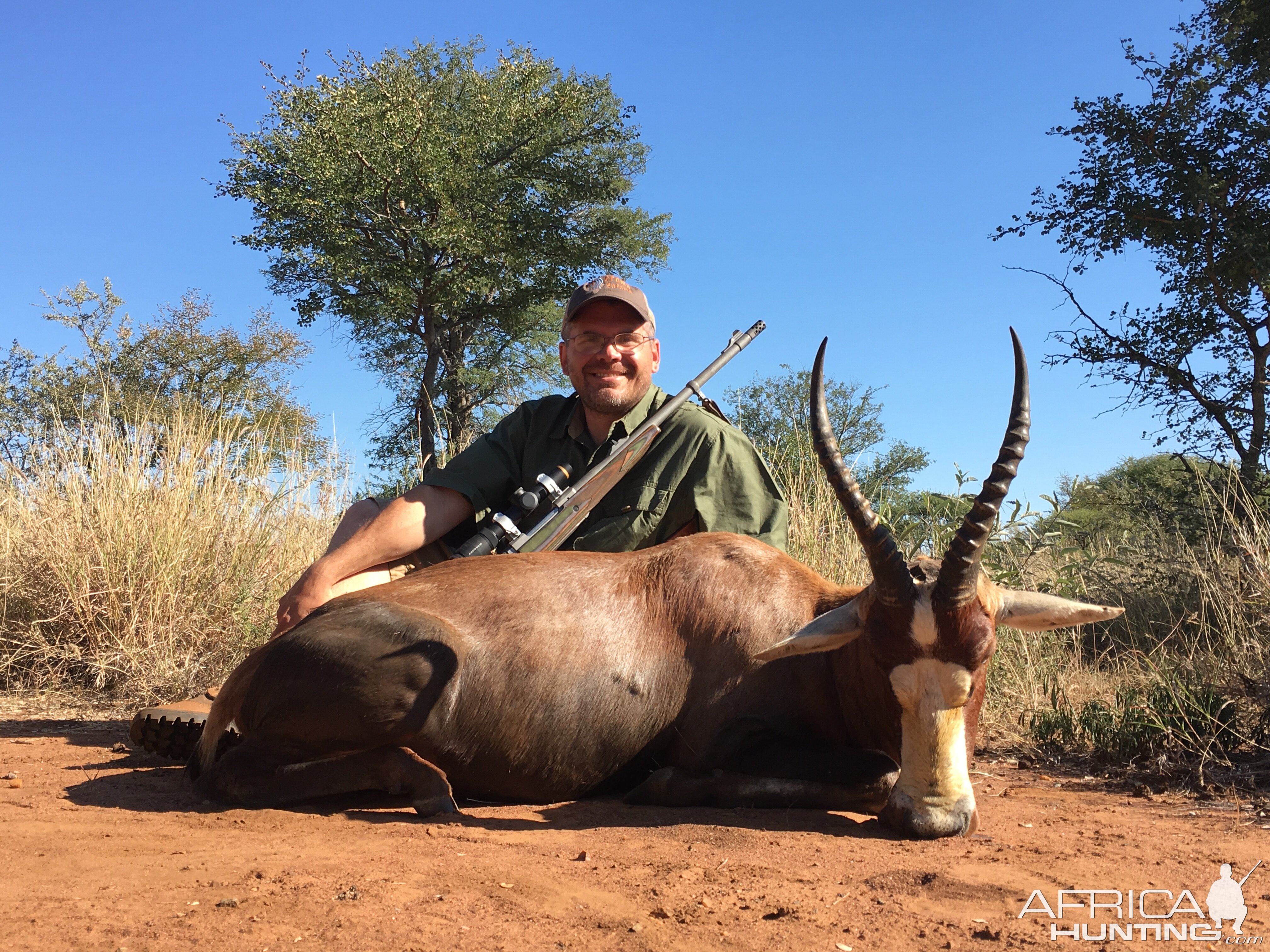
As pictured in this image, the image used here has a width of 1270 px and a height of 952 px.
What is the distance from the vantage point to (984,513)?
3.60 metres

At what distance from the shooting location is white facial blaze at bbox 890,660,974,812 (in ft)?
11.3

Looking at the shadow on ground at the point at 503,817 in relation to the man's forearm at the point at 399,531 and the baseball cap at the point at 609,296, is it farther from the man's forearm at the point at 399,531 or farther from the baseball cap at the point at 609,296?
the baseball cap at the point at 609,296

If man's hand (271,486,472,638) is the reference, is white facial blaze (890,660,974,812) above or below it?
below

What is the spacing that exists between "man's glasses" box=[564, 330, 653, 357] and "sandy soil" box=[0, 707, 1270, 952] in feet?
9.24

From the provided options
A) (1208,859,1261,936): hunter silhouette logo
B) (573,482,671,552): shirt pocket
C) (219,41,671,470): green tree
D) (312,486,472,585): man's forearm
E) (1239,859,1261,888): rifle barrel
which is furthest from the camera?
(219,41,671,470): green tree

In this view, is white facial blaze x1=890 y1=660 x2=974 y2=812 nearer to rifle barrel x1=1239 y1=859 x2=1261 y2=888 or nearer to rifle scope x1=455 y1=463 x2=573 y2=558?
rifle barrel x1=1239 y1=859 x2=1261 y2=888

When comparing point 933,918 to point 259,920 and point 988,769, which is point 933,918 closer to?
point 259,920

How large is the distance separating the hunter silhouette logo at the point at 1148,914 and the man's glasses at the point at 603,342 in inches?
153

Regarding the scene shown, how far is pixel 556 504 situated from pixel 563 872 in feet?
8.68

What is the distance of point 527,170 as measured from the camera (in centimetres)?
2800

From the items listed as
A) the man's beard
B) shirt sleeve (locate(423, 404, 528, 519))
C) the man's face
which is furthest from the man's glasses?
shirt sleeve (locate(423, 404, 528, 519))

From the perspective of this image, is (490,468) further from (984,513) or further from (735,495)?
(984,513)

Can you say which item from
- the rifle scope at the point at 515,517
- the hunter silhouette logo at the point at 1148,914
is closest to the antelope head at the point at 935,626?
the hunter silhouette logo at the point at 1148,914

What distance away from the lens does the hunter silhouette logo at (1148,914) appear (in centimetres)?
254
